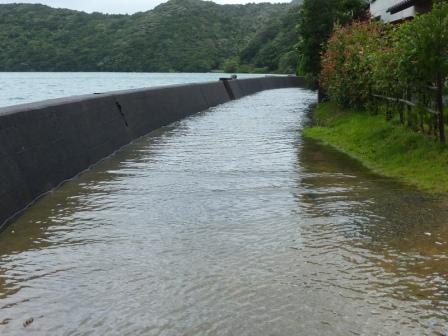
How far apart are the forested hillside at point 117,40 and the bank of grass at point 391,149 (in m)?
A: 126

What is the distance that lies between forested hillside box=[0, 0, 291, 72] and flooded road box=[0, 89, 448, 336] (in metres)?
132

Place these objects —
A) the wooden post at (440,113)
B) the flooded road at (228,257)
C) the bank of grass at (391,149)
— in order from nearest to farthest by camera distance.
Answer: the flooded road at (228,257), the bank of grass at (391,149), the wooden post at (440,113)

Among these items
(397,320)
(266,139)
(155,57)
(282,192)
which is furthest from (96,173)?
(155,57)

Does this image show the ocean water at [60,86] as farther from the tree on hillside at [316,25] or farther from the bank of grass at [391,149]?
the bank of grass at [391,149]

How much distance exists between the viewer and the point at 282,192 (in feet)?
30.9

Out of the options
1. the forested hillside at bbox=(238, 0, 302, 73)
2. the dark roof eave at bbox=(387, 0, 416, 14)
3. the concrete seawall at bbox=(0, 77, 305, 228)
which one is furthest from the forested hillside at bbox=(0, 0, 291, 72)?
the concrete seawall at bbox=(0, 77, 305, 228)

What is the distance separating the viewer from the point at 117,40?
14912 centimetres

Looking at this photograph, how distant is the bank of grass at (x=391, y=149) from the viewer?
10336mm

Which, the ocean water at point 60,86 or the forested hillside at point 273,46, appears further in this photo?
the forested hillside at point 273,46

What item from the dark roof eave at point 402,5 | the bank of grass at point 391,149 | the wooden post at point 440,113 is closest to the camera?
the bank of grass at point 391,149

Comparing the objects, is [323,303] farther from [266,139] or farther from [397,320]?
[266,139]

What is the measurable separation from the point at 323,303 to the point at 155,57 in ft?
487

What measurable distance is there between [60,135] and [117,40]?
14328cm

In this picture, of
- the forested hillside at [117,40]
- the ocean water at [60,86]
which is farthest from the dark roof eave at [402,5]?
the forested hillside at [117,40]
